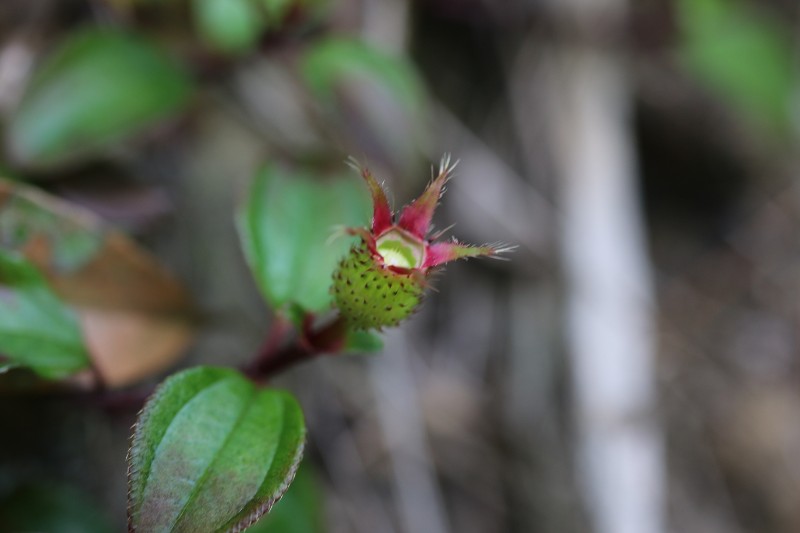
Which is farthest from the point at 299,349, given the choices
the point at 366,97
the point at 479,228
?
the point at 479,228

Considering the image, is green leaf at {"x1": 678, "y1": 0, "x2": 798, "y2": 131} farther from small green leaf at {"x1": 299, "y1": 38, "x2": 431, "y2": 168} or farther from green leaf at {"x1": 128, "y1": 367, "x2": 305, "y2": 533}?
green leaf at {"x1": 128, "y1": 367, "x2": 305, "y2": 533}

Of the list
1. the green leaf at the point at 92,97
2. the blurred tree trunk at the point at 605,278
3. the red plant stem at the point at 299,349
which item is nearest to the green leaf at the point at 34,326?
the red plant stem at the point at 299,349

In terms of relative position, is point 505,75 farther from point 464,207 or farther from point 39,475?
point 39,475

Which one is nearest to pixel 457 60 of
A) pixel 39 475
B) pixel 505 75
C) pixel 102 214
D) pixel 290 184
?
pixel 505 75

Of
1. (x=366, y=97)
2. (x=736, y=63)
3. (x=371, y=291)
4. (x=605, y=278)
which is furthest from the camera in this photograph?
(x=736, y=63)

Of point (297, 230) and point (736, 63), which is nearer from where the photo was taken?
point (297, 230)

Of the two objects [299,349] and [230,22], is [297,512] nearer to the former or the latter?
[299,349]

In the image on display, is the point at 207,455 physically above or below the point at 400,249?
below

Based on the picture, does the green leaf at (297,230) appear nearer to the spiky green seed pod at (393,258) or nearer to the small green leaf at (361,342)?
the small green leaf at (361,342)
